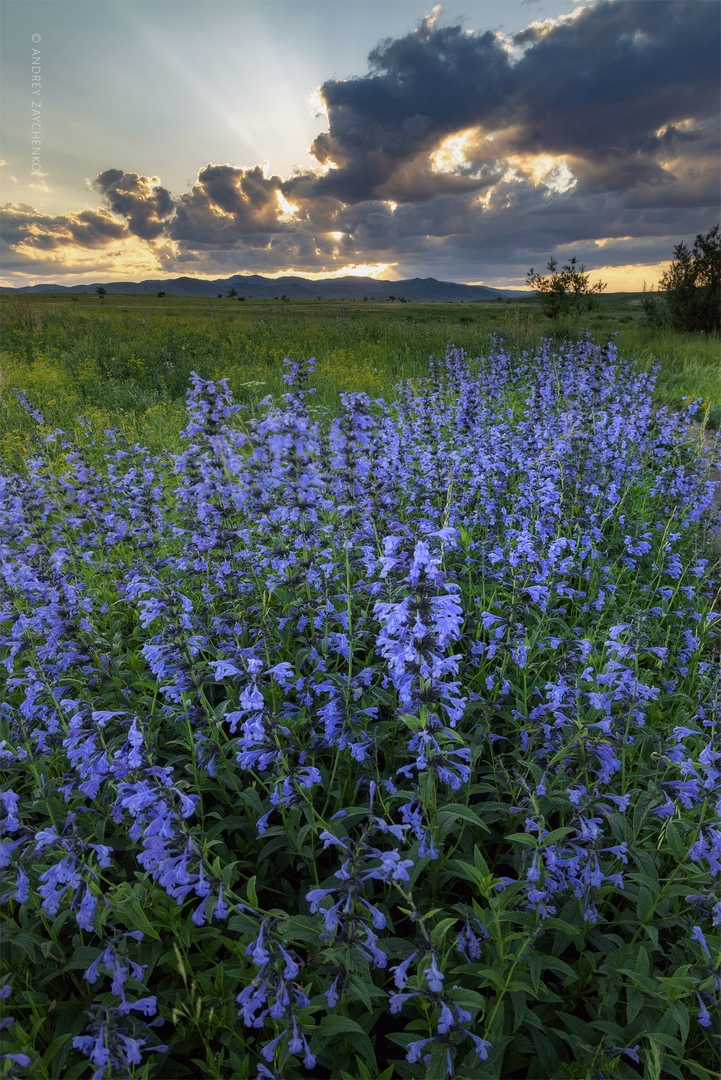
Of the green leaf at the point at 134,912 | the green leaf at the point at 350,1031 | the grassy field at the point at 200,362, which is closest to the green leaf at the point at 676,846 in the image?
the green leaf at the point at 350,1031

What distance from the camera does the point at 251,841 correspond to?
299cm

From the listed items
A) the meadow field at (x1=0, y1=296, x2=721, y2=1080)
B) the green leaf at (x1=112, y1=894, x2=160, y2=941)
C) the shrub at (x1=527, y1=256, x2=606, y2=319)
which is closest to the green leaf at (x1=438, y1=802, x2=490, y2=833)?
the meadow field at (x1=0, y1=296, x2=721, y2=1080)

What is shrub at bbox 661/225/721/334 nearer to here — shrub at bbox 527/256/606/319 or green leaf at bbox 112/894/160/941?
shrub at bbox 527/256/606/319

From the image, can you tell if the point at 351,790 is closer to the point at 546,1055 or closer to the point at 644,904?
the point at 546,1055

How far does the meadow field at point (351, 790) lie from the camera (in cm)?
206

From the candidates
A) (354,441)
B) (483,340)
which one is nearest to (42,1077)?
(354,441)

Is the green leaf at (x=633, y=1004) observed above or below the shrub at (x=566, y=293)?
below

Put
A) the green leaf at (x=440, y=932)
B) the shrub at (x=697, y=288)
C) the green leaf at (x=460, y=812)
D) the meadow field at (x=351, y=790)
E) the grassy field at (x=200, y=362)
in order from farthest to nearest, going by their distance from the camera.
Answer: the shrub at (x=697, y=288), the grassy field at (x=200, y=362), the green leaf at (x=460, y=812), the meadow field at (x=351, y=790), the green leaf at (x=440, y=932)

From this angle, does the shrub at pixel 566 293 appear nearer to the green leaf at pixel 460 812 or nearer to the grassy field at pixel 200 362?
the grassy field at pixel 200 362

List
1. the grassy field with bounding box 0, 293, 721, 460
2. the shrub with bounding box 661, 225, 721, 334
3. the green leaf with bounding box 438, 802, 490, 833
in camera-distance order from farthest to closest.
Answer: the shrub with bounding box 661, 225, 721, 334, the grassy field with bounding box 0, 293, 721, 460, the green leaf with bounding box 438, 802, 490, 833

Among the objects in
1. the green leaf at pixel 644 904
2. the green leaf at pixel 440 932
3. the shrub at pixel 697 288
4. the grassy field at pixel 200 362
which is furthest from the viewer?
the shrub at pixel 697 288

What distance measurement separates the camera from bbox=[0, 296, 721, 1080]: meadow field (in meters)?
2.06

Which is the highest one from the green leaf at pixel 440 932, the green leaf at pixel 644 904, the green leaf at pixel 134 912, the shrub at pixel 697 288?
the shrub at pixel 697 288

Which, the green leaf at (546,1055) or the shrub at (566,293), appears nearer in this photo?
the green leaf at (546,1055)
